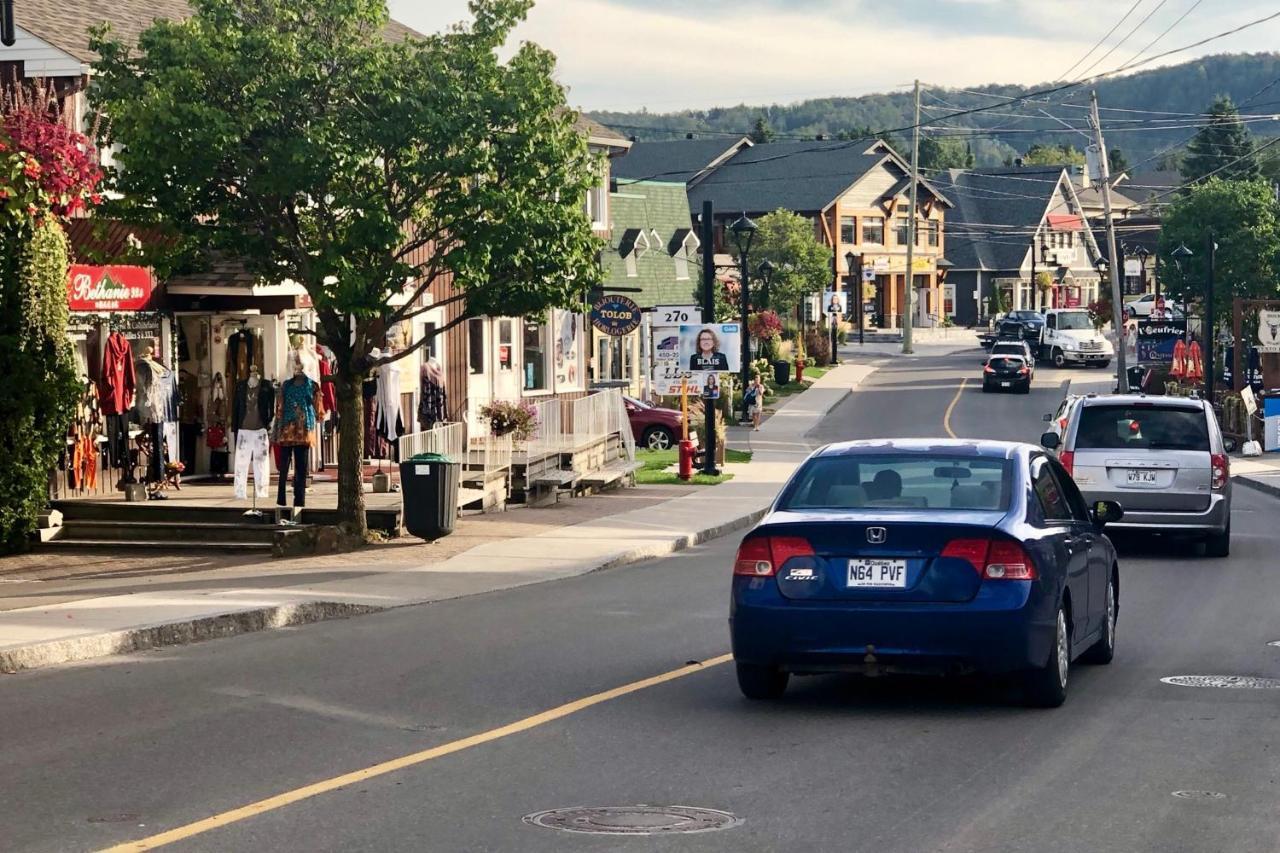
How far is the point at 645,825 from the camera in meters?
7.69

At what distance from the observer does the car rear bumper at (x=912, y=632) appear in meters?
10.1

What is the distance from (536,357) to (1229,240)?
37.8 meters

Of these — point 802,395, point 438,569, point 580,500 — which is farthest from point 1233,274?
point 438,569

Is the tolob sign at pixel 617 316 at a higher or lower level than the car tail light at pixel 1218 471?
higher

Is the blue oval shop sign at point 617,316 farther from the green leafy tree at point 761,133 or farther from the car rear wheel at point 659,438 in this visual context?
the green leafy tree at point 761,133

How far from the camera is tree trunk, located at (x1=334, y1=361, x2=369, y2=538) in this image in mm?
21047

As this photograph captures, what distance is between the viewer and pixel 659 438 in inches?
1748

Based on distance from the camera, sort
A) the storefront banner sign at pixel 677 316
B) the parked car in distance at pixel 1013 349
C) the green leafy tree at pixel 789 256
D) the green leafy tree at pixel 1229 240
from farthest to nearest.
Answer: the green leafy tree at pixel 789 256, the green leafy tree at pixel 1229 240, the parked car in distance at pixel 1013 349, the storefront banner sign at pixel 677 316

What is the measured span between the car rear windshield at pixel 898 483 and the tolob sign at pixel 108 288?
41.2 feet

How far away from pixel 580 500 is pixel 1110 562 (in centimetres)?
1705

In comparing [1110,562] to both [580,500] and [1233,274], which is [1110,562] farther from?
[1233,274]

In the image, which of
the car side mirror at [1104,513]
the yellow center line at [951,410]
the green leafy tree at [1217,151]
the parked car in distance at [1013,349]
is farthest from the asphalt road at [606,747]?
the green leafy tree at [1217,151]

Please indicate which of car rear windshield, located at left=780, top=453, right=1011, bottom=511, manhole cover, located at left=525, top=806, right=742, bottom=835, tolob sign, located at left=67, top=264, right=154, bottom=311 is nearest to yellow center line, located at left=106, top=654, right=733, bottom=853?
manhole cover, located at left=525, top=806, right=742, bottom=835

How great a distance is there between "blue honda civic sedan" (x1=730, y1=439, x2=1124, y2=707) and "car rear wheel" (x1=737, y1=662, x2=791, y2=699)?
1 centimetres
